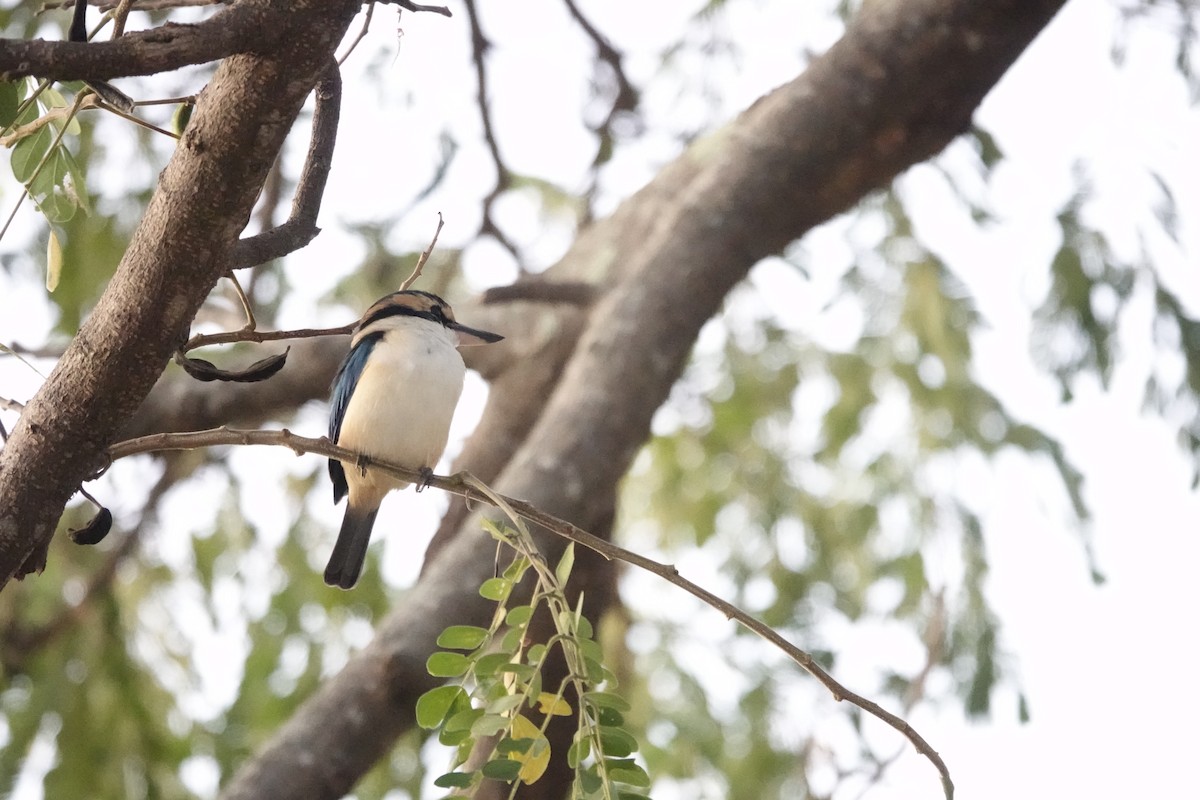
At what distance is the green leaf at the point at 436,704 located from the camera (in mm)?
1713

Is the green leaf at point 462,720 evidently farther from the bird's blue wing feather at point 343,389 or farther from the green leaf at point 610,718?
the bird's blue wing feather at point 343,389

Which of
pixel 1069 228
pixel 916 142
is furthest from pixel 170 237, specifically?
pixel 1069 228

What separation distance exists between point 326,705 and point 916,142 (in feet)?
8.97

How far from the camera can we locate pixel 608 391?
12.3 ft

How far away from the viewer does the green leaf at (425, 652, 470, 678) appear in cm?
174

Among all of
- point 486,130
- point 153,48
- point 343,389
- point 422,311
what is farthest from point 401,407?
point 486,130

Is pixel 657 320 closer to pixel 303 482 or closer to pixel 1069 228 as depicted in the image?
pixel 1069 228

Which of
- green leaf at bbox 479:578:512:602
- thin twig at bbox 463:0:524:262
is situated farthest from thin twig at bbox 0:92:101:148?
thin twig at bbox 463:0:524:262

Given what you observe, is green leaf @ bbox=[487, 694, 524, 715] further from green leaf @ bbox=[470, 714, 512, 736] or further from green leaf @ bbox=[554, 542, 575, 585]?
green leaf @ bbox=[554, 542, 575, 585]

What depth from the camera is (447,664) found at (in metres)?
1.75

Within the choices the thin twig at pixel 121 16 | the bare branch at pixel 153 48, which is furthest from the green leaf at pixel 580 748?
the thin twig at pixel 121 16

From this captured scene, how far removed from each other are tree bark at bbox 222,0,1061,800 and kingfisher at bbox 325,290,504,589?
259 mm

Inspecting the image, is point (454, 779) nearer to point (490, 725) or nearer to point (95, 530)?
point (490, 725)

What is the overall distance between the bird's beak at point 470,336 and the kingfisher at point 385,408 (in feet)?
0.41
